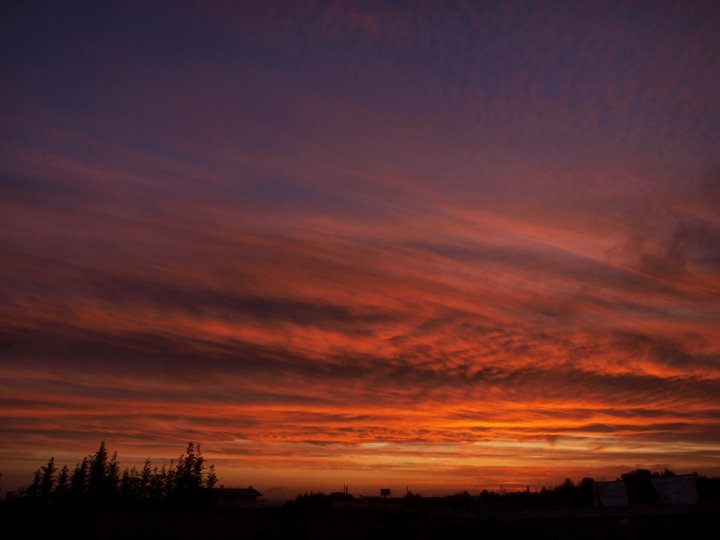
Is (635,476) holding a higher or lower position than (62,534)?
higher

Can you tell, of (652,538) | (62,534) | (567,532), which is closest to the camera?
(62,534)

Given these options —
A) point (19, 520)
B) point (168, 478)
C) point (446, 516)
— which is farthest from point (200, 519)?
point (168, 478)

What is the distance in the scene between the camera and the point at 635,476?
99.2 metres

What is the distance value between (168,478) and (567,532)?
59.4 meters

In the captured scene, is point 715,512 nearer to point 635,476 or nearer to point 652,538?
point 652,538

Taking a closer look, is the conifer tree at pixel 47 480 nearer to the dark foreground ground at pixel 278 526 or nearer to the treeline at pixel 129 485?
the treeline at pixel 129 485

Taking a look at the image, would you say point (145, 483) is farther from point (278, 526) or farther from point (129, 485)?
point (278, 526)

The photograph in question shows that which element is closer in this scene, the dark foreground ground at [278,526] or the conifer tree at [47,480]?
the dark foreground ground at [278,526]

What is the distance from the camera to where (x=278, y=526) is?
117 ft

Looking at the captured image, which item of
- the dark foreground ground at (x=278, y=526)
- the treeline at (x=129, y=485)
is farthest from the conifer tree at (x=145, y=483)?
the dark foreground ground at (x=278, y=526)

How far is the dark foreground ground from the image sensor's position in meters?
32.5

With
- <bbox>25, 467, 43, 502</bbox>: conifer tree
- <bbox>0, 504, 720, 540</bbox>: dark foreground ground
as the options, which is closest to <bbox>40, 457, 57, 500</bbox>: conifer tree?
<bbox>25, 467, 43, 502</bbox>: conifer tree

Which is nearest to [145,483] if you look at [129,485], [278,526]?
[129,485]

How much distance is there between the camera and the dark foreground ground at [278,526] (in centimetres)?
3247
